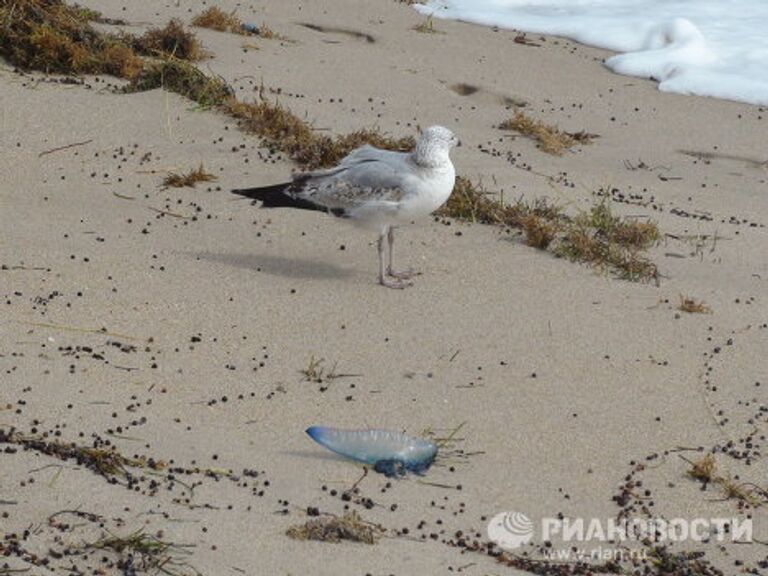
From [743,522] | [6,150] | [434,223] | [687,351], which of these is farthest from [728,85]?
[743,522]

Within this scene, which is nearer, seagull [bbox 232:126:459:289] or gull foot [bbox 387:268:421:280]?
seagull [bbox 232:126:459:289]

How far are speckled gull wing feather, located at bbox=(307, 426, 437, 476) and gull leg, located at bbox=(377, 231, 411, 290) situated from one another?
1.60 meters

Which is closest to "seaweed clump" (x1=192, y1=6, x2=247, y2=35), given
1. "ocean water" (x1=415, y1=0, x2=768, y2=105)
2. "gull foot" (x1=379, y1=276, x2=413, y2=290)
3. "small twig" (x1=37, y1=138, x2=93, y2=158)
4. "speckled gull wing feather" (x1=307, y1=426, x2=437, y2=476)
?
"ocean water" (x1=415, y1=0, x2=768, y2=105)

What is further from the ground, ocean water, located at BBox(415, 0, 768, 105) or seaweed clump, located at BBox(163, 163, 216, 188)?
ocean water, located at BBox(415, 0, 768, 105)

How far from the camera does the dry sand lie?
5.21 m

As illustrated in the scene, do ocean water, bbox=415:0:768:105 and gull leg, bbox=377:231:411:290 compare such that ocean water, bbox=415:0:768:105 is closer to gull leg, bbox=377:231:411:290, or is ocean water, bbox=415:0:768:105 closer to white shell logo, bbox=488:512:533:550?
gull leg, bbox=377:231:411:290

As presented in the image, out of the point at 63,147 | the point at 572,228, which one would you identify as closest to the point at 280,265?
the point at 572,228

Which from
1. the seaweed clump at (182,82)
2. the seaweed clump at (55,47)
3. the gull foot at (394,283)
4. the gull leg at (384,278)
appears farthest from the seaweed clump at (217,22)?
the gull foot at (394,283)

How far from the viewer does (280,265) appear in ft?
24.3

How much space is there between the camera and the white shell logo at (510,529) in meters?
5.08

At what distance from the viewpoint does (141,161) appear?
26.9 ft

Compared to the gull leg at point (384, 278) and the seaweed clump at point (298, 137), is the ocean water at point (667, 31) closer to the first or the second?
the seaweed clump at point (298, 137)

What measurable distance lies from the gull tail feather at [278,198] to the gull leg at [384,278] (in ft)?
1.12

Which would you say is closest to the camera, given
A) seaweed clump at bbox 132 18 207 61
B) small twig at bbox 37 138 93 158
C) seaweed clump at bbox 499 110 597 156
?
small twig at bbox 37 138 93 158
